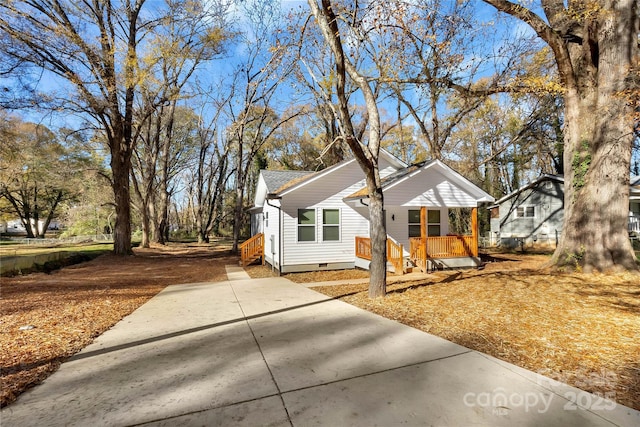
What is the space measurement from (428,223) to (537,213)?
13.1m

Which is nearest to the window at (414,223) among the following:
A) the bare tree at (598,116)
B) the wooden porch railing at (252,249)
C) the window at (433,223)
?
the window at (433,223)

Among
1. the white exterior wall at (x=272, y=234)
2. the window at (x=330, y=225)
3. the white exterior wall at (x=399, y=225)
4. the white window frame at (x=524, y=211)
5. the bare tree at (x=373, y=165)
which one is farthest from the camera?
the white window frame at (x=524, y=211)

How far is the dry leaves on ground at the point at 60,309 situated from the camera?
3.80 m

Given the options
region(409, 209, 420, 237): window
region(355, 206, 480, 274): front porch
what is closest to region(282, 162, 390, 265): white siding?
region(355, 206, 480, 274): front porch

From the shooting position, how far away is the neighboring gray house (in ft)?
66.2

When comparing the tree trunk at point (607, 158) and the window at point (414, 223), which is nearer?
the tree trunk at point (607, 158)

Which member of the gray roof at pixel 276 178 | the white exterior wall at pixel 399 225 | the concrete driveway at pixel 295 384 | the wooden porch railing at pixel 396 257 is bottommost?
the concrete driveway at pixel 295 384

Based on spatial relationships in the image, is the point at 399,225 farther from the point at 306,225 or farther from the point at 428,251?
the point at 306,225

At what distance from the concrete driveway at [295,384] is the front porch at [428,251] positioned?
21.1 ft

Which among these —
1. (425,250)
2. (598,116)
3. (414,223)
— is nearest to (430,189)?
(414,223)

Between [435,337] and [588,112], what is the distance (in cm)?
1000

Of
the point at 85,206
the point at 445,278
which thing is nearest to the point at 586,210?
the point at 445,278

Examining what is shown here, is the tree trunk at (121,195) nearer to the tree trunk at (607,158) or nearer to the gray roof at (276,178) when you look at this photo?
the gray roof at (276,178)

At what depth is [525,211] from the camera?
22.1 m
